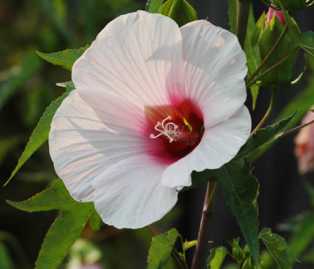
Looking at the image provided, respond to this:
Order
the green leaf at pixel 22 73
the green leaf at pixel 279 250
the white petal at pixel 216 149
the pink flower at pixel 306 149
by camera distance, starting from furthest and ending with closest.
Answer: the green leaf at pixel 22 73
the pink flower at pixel 306 149
the green leaf at pixel 279 250
the white petal at pixel 216 149

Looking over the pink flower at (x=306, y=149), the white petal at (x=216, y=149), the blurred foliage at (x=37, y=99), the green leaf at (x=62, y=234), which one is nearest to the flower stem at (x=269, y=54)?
the white petal at (x=216, y=149)

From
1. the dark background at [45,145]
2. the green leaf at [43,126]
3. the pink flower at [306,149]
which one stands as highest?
the green leaf at [43,126]

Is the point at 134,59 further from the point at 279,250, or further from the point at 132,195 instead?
the point at 279,250

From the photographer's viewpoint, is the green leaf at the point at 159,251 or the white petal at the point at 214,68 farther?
the green leaf at the point at 159,251

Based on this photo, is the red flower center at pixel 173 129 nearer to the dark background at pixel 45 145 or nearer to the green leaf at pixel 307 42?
the green leaf at pixel 307 42

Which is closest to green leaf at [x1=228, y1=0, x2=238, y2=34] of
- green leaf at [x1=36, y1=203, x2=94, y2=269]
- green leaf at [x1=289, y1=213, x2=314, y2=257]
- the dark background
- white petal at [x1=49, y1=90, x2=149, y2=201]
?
white petal at [x1=49, y1=90, x2=149, y2=201]

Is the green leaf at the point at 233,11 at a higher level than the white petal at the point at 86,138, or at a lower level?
higher

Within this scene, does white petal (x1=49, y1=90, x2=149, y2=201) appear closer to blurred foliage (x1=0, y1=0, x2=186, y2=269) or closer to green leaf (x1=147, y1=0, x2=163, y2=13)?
green leaf (x1=147, y1=0, x2=163, y2=13)
